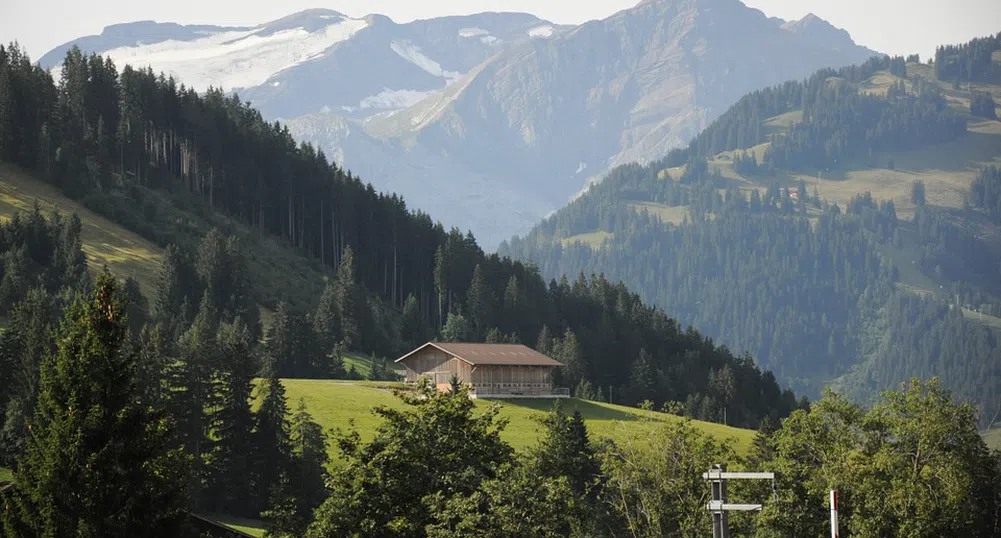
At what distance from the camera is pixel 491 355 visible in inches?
5586

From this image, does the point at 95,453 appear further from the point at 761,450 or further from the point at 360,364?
the point at 360,364

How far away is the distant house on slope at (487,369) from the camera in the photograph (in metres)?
138

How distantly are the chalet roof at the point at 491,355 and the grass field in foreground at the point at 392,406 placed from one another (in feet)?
17.7

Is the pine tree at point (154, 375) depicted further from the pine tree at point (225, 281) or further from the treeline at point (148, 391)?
the pine tree at point (225, 281)

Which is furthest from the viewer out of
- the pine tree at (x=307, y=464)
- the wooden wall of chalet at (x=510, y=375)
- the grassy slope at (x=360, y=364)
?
the grassy slope at (x=360, y=364)

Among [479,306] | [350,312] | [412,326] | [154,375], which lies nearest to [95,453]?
[154,375]

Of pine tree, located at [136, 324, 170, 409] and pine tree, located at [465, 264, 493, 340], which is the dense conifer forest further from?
pine tree, located at [465, 264, 493, 340]

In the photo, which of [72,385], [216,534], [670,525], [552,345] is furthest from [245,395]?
[552,345]

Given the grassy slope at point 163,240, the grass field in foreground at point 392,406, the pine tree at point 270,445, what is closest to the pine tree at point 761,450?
the grass field in foreground at point 392,406

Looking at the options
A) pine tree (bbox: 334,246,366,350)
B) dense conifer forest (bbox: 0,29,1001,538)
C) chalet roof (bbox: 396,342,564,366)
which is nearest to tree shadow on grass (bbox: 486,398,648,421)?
chalet roof (bbox: 396,342,564,366)

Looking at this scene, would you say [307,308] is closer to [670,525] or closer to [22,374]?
[22,374]

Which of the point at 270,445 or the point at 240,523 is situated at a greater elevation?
the point at 270,445

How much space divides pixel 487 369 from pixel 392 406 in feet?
74.3

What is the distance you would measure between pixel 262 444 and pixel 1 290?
51.2 meters
